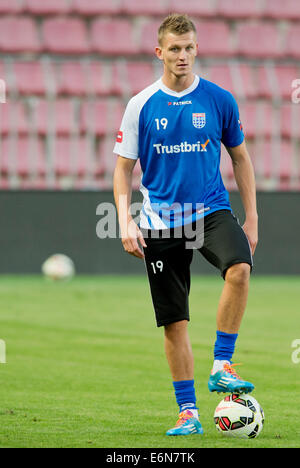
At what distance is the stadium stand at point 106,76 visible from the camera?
51.2ft

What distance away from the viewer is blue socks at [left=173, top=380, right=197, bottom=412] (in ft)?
15.3

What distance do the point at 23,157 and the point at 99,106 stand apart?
5.13ft

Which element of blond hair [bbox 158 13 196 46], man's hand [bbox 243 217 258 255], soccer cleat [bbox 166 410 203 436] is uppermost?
blond hair [bbox 158 13 196 46]

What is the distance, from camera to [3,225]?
14266mm

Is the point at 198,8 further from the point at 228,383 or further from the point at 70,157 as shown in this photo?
the point at 228,383

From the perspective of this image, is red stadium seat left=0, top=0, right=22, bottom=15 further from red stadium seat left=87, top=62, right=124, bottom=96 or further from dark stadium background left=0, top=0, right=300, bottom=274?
red stadium seat left=87, top=62, right=124, bottom=96

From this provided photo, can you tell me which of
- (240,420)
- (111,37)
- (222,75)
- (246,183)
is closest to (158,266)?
(246,183)

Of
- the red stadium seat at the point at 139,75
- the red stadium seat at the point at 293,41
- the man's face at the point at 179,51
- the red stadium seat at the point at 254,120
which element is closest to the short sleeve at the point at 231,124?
the man's face at the point at 179,51

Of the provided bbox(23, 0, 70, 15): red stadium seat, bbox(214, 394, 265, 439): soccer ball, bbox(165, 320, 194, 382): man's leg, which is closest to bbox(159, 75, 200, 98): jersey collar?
bbox(165, 320, 194, 382): man's leg

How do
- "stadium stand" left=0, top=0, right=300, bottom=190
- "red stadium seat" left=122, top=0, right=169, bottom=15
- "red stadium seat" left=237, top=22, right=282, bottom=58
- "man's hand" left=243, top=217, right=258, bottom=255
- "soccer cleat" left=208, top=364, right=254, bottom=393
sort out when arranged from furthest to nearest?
"red stadium seat" left=237, top=22, right=282, bottom=58 < "red stadium seat" left=122, top=0, right=169, bottom=15 < "stadium stand" left=0, top=0, right=300, bottom=190 < "man's hand" left=243, top=217, right=258, bottom=255 < "soccer cleat" left=208, top=364, right=254, bottom=393

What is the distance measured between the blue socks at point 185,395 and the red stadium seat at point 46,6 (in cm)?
1341

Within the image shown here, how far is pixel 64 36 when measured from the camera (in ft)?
56.4

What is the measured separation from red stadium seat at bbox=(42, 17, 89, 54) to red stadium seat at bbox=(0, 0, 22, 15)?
0.55 metres

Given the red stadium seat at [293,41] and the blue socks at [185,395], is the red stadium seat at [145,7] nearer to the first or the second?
the red stadium seat at [293,41]
